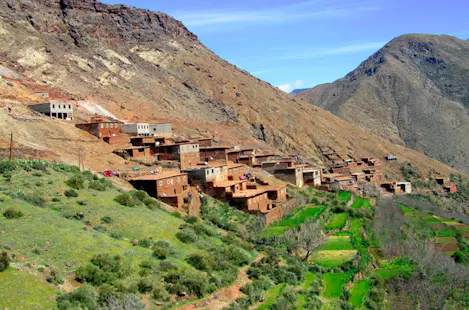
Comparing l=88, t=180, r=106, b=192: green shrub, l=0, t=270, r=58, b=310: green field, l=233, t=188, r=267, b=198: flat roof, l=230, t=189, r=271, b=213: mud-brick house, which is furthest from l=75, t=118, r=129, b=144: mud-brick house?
l=0, t=270, r=58, b=310: green field

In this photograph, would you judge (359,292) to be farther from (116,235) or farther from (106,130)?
(106,130)

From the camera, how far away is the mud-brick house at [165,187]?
2580 centimetres

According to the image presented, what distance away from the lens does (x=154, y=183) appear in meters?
26.0

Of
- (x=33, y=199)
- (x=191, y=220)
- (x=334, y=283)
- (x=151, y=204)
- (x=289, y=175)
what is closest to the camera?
(x=33, y=199)

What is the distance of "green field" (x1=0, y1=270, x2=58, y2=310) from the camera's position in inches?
457

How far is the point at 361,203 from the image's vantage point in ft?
129

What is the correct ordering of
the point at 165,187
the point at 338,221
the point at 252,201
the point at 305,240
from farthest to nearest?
1. the point at 338,221
2. the point at 252,201
3. the point at 165,187
4. the point at 305,240

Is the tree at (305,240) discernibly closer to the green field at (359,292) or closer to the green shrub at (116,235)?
the green field at (359,292)

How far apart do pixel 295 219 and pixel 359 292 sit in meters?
9.48

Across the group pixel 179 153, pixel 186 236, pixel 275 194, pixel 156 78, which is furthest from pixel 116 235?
pixel 156 78

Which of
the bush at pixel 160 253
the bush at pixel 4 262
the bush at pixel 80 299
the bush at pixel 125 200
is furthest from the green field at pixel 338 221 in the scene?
the bush at pixel 4 262

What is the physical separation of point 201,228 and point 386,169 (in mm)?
48651

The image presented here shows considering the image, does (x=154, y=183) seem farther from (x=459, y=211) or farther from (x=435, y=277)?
(x=459, y=211)

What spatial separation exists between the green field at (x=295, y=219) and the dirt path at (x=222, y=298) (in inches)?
372
